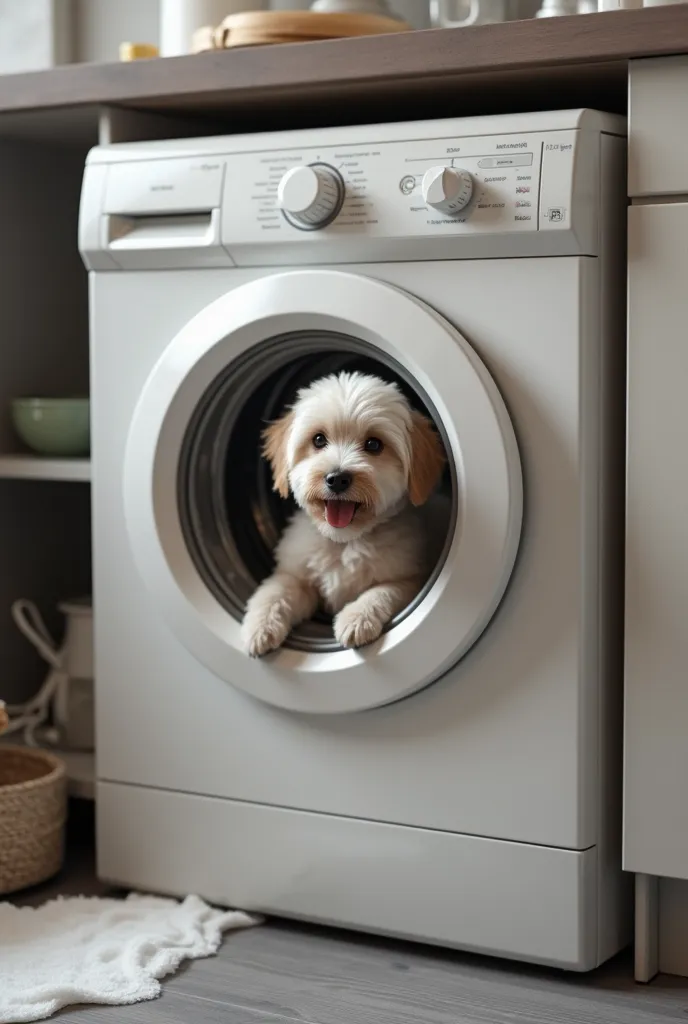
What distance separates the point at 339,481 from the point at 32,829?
0.66 metres

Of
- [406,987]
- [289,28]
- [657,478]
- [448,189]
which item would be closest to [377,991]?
[406,987]

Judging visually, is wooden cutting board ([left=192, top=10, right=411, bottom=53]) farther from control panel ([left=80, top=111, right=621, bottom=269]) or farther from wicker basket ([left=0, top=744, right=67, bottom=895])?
wicker basket ([left=0, top=744, right=67, bottom=895])

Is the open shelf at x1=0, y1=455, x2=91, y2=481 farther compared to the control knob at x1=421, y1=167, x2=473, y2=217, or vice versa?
the open shelf at x1=0, y1=455, x2=91, y2=481

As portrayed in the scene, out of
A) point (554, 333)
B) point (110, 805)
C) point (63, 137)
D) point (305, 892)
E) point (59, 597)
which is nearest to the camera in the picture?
point (554, 333)

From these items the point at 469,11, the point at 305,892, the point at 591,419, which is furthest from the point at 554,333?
the point at 305,892

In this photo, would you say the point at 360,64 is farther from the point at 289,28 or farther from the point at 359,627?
the point at 359,627

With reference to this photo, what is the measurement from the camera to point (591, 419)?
1.42 m

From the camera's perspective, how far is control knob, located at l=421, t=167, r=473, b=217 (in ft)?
4.58

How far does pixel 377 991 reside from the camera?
1477mm

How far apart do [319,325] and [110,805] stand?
70cm

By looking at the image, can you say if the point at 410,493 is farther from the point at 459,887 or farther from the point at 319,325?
the point at 459,887

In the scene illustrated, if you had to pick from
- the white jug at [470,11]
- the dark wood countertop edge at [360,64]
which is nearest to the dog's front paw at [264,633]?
the dark wood countertop edge at [360,64]

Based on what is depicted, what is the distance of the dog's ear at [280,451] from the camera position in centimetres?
154

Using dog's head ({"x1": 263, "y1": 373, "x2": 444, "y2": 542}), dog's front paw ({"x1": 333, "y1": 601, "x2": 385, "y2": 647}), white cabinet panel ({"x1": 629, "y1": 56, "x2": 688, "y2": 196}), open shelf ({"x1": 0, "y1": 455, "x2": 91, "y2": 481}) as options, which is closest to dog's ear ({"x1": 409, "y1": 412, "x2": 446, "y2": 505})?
dog's head ({"x1": 263, "y1": 373, "x2": 444, "y2": 542})
